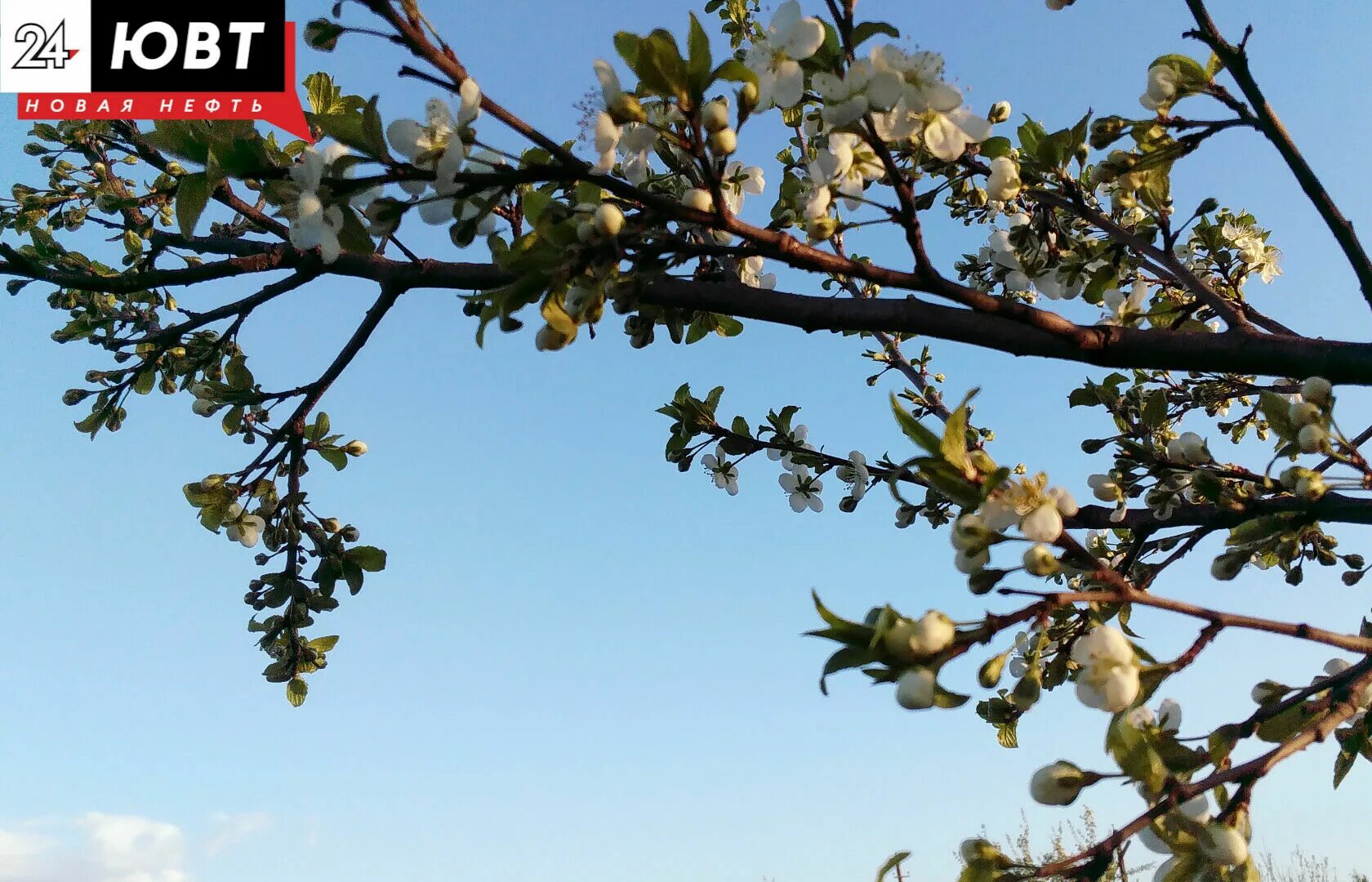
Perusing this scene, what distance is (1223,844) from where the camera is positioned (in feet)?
4.04

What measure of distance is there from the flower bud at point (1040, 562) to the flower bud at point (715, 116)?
0.80 meters

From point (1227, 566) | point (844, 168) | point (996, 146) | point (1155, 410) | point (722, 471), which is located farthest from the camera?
point (722, 471)

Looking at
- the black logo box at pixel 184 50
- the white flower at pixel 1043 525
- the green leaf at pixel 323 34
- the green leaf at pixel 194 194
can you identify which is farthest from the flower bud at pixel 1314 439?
the black logo box at pixel 184 50

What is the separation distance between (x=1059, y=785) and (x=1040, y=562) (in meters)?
0.33

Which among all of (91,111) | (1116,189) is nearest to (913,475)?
(1116,189)

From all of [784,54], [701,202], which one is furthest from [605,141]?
[784,54]

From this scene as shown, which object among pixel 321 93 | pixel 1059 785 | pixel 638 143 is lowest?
pixel 1059 785

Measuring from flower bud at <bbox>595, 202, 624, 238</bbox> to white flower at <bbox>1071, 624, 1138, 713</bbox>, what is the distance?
2.96 feet

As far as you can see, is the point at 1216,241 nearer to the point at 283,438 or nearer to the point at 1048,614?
the point at 1048,614

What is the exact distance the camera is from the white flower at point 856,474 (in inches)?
125

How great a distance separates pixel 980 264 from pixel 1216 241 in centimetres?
93

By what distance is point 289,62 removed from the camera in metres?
3.92

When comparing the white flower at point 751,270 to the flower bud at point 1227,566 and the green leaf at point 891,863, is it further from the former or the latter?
the green leaf at point 891,863

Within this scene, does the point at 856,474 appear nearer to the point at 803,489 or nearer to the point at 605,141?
the point at 803,489
